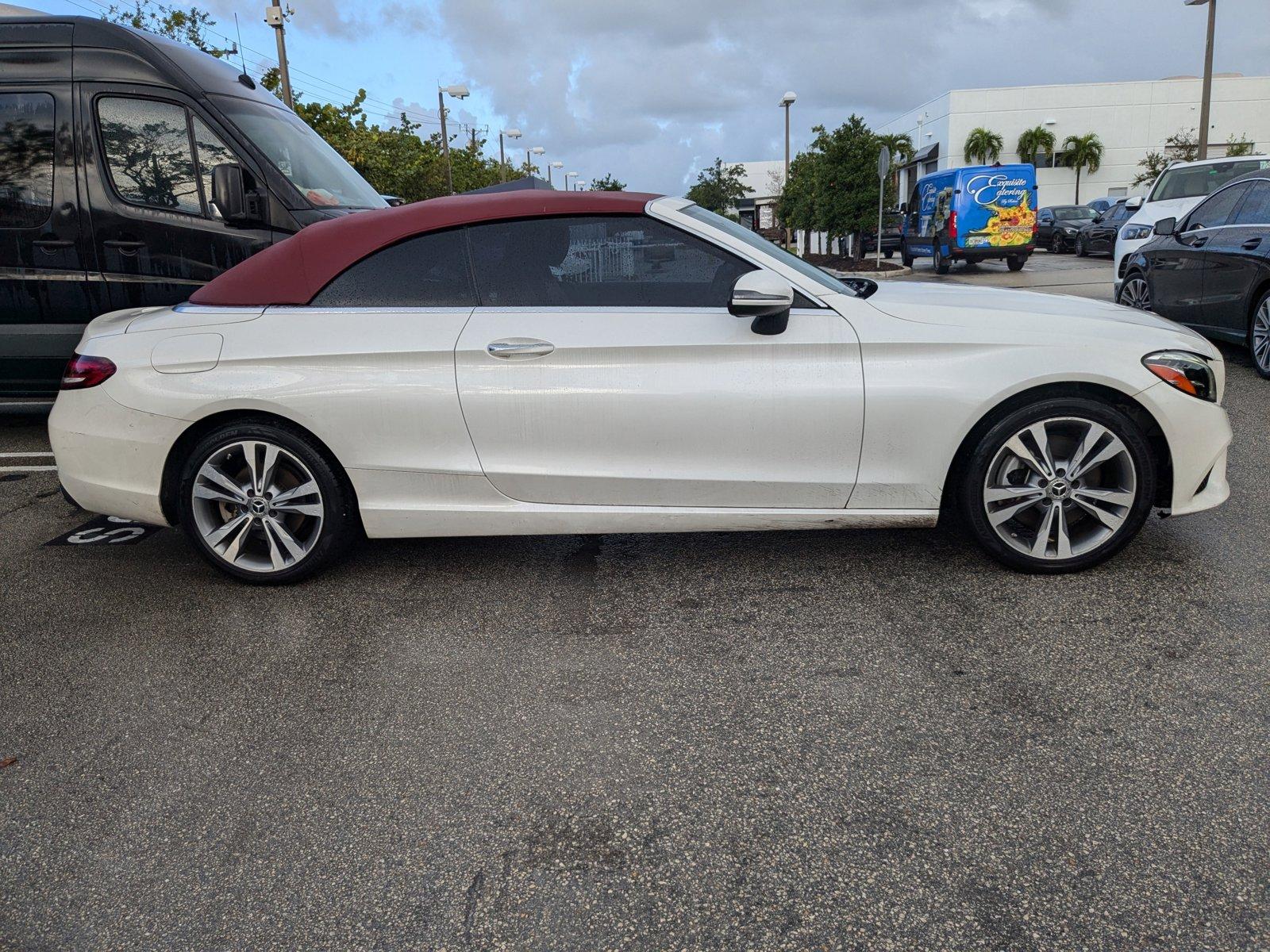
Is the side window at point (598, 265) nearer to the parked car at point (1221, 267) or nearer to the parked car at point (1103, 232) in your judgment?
the parked car at point (1221, 267)

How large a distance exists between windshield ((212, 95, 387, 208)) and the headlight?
5160mm

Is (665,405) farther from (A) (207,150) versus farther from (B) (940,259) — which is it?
(B) (940,259)

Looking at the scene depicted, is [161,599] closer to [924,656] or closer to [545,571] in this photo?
[545,571]

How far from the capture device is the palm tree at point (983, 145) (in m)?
53.3

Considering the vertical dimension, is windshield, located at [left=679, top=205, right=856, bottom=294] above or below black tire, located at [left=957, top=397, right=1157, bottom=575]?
above

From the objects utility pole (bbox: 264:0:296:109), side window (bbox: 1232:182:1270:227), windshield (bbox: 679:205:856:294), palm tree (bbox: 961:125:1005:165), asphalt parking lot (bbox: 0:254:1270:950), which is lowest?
asphalt parking lot (bbox: 0:254:1270:950)

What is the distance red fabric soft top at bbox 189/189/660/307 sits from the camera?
3.92 meters

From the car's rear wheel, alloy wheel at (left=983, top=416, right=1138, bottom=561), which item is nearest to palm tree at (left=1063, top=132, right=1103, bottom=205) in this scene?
the car's rear wheel

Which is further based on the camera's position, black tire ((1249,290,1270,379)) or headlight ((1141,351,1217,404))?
black tire ((1249,290,1270,379))

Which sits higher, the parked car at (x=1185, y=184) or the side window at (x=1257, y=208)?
the parked car at (x=1185, y=184)

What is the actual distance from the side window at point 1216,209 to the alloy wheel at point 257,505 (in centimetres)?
775

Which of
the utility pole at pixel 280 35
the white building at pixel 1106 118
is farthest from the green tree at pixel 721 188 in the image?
the utility pole at pixel 280 35

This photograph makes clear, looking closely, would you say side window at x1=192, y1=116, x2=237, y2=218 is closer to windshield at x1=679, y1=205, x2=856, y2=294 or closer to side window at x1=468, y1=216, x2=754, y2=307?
side window at x1=468, y1=216, x2=754, y2=307

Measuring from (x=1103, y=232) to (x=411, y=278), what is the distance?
1033 inches
